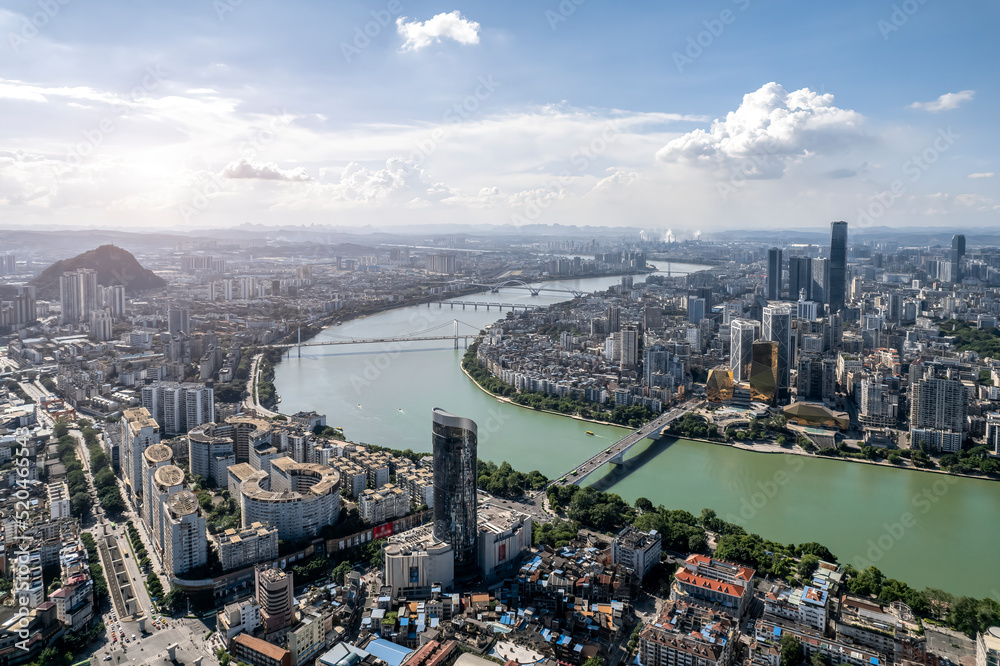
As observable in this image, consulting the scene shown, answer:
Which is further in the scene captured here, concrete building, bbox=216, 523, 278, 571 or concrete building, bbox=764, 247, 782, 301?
concrete building, bbox=764, 247, 782, 301

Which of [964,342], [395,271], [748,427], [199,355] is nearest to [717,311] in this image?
[964,342]

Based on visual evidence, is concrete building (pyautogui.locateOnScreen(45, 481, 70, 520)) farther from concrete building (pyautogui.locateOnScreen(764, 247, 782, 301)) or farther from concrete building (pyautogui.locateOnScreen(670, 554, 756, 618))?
concrete building (pyautogui.locateOnScreen(764, 247, 782, 301))

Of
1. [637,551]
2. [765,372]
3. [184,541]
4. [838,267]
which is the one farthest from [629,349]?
[838,267]

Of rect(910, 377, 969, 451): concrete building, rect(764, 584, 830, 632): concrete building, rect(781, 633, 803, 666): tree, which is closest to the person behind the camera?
rect(781, 633, 803, 666): tree

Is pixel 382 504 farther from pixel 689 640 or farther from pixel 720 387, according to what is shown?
pixel 720 387

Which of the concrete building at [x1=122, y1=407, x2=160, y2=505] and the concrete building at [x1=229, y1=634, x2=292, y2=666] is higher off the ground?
the concrete building at [x1=122, y1=407, x2=160, y2=505]

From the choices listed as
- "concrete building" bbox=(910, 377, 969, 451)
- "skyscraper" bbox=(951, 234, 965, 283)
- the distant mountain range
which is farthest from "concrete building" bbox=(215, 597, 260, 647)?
"skyscraper" bbox=(951, 234, 965, 283)
